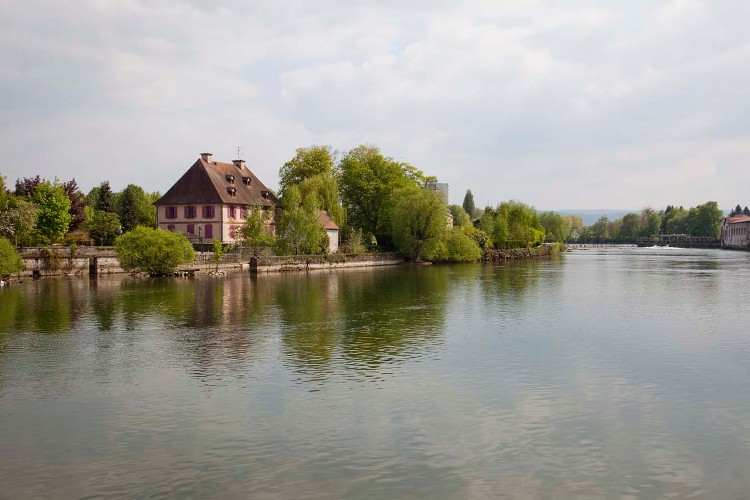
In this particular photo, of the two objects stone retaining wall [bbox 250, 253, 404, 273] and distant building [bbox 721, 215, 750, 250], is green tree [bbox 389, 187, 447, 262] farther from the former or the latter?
distant building [bbox 721, 215, 750, 250]

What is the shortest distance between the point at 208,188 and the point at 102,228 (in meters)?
13.7

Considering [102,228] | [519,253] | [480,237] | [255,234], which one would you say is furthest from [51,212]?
[519,253]

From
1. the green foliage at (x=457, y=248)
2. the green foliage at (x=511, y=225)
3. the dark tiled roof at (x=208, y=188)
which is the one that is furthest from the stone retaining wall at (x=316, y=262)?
the green foliage at (x=511, y=225)

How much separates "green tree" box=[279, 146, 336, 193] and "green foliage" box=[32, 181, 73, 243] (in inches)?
1189

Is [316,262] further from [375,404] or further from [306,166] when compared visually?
[375,404]

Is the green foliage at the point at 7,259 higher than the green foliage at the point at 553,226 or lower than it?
lower

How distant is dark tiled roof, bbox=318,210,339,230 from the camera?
78.9m

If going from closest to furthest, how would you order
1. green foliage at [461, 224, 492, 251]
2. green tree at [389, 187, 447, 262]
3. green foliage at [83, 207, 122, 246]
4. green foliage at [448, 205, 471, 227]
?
green foliage at [83, 207, 122, 246] → green tree at [389, 187, 447, 262] → green foliage at [461, 224, 492, 251] → green foliage at [448, 205, 471, 227]

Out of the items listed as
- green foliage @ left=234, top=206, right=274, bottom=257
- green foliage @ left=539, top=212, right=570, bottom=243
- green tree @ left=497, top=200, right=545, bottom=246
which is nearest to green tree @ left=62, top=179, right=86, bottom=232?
green foliage @ left=234, top=206, right=274, bottom=257

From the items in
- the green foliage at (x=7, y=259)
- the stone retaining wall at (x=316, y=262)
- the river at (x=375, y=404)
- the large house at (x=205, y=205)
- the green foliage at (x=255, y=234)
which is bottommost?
the river at (x=375, y=404)

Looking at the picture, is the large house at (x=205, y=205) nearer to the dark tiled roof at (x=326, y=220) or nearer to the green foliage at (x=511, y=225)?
the dark tiled roof at (x=326, y=220)

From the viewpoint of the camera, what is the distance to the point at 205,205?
246ft

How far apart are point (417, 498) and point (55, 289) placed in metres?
43.6

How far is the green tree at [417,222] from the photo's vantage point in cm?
8375
